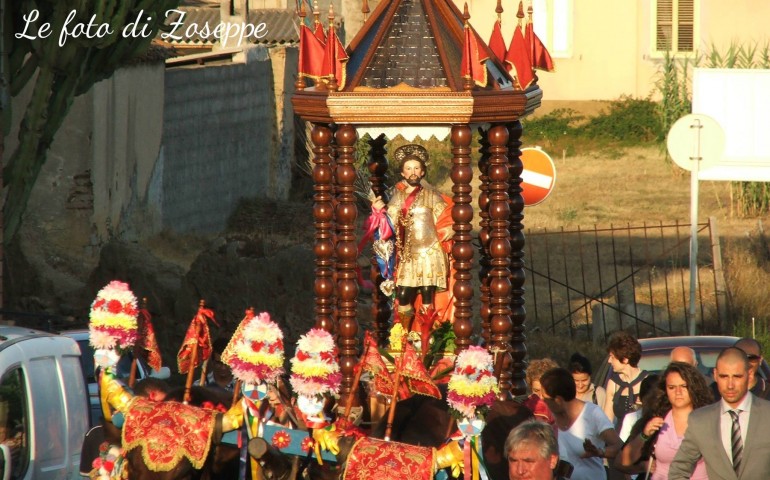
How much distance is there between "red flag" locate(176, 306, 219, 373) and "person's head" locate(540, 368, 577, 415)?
6.58 ft

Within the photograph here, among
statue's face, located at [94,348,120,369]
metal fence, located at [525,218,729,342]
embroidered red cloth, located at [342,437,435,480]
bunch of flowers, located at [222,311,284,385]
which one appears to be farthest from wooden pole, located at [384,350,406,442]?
metal fence, located at [525,218,729,342]

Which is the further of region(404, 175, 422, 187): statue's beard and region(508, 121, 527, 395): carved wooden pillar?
region(508, 121, 527, 395): carved wooden pillar

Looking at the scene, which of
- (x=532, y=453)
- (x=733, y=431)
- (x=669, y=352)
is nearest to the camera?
(x=532, y=453)

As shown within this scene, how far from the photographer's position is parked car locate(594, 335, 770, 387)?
11.0m

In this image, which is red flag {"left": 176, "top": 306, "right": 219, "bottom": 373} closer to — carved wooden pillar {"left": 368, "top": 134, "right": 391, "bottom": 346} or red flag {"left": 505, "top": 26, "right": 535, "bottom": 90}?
carved wooden pillar {"left": 368, "top": 134, "right": 391, "bottom": 346}

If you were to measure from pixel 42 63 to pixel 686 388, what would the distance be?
299 inches

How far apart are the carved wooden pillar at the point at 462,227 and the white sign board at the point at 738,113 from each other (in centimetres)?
568

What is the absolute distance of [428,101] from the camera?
8.49 metres

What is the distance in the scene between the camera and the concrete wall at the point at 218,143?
831 inches

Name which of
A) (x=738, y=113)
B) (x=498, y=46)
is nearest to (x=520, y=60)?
(x=498, y=46)

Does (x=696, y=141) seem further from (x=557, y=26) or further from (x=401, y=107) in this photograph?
(x=557, y=26)

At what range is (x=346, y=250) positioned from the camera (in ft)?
28.2

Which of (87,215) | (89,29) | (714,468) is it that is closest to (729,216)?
(87,215)

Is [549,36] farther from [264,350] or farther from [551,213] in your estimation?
[264,350]
